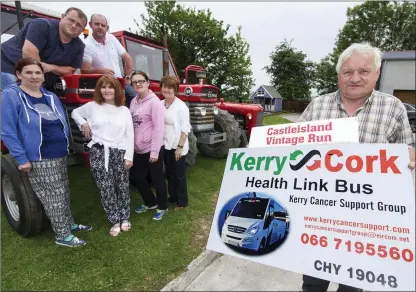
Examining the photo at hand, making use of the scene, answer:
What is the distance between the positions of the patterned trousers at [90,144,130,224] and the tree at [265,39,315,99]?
813 inches

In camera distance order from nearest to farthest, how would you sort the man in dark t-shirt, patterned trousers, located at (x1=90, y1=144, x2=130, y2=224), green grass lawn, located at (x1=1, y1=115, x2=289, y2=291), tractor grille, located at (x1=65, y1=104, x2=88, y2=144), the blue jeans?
green grass lawn, located at (x1=1, y1=115, x2=289, y2=291) < the man in dark t-shirt < patterned trousers, located at (x1=90, y1=144, x2=130, y2=224) < the blue jeans < tractor grille, located at (x1=65, y1=104, x2=88, y2=144)

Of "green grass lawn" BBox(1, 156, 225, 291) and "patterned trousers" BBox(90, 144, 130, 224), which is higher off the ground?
"patterned trousers" BBox(90, 144, 130, 224)

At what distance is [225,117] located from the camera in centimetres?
593

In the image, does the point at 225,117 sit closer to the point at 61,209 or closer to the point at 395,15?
the point at 61,209

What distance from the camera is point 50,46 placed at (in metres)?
2.86

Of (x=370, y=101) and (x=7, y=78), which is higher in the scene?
(x=7, y=78)

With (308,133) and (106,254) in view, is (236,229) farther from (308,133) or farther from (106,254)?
(106,254)

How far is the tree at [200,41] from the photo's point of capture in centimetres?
1966

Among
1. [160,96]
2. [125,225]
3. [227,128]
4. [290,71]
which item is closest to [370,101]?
[125,225]

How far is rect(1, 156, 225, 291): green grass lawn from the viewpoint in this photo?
2.35 meters

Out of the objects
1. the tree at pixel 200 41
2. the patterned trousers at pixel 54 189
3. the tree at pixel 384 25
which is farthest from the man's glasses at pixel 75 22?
the tree at pixel 384 25

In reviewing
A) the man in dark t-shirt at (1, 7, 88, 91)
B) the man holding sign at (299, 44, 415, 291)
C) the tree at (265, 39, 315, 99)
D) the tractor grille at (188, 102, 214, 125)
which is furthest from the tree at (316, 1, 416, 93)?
the man holding sign at (299, 44, 415, 291)

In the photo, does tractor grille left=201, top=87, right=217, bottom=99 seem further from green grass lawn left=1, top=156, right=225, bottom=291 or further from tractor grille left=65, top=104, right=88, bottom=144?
tractor grille left=65, top=104, right=88, bottom=144

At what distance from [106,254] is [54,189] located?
0.83 m
